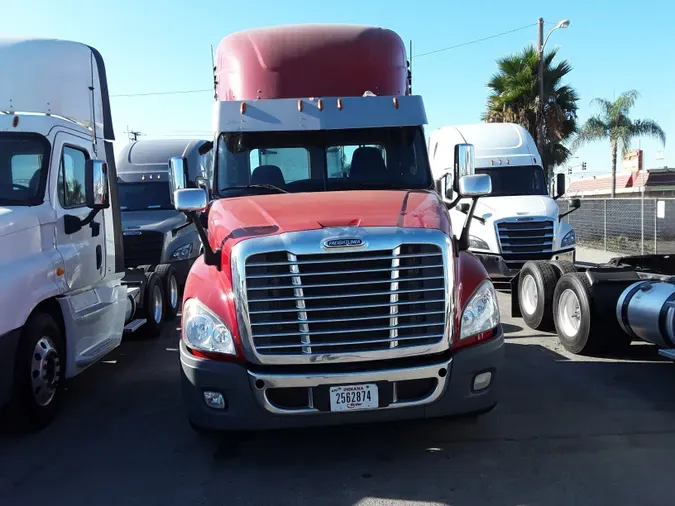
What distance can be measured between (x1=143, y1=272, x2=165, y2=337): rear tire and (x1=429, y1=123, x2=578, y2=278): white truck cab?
5.35 metres

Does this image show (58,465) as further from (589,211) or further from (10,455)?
(589,211)

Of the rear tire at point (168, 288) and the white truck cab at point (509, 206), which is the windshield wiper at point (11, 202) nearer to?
the rear tire at point (168, 288)

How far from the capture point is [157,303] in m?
8.80

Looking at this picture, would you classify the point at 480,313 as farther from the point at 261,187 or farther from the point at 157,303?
the point at 157,303

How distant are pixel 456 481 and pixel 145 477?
7.14 ft

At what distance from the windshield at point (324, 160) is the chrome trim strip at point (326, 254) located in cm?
142

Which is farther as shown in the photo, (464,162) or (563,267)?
(563,267)

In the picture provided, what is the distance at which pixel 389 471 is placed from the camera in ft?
13.8

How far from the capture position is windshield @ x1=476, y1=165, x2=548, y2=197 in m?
12.6

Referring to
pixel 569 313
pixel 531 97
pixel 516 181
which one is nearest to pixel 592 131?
pixel 531 97

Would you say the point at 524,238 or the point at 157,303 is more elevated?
the point at 524,238

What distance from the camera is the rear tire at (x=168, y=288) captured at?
9.30m

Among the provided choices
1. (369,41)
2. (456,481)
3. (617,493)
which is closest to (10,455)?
(456,481)

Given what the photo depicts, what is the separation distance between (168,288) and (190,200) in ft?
16.6
